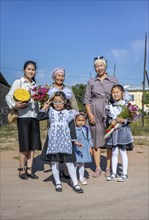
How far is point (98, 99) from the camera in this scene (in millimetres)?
5215

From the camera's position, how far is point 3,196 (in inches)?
179

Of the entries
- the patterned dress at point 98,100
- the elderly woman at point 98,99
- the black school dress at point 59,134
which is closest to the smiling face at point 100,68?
the elderly woman at point 98,99

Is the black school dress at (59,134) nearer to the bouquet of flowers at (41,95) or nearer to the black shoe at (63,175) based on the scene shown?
the bouquet of flowers at (41,95)

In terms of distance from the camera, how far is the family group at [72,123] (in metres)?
4.48

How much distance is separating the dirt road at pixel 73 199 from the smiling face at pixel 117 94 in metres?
1.32

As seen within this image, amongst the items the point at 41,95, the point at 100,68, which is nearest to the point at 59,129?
the point at 41,95

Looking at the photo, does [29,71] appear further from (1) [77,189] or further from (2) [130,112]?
(1) [77,189]

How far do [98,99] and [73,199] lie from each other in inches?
64.5

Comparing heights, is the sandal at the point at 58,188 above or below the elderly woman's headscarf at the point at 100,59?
below

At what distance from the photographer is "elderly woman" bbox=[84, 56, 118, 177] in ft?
17.0

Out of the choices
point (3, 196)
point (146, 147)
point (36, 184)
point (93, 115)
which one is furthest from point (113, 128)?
point (146, 147)

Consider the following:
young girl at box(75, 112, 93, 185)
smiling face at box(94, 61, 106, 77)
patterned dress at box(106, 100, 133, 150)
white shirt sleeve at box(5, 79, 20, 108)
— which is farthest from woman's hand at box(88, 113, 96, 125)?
white shirt sleeve at box(5, 79, 20, 108)

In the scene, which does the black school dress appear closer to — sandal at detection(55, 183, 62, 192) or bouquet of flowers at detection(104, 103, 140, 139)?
sandal at detection(55, 183, 62, 192)

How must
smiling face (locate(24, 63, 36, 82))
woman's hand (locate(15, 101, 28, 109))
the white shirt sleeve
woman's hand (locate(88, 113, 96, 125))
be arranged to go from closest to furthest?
woman's hand (locate(15, 101, 28, 109)) < the white shirt sleeve < smiling face (locate(24, 63, 36, 82)) < woman's hand (locate(88, 113, 96, 125))
